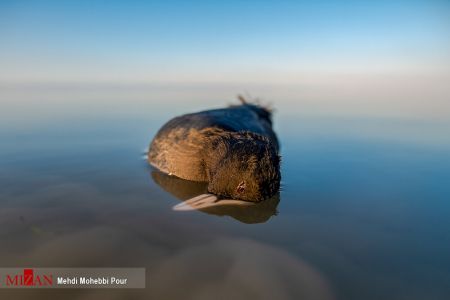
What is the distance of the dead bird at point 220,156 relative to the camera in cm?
408

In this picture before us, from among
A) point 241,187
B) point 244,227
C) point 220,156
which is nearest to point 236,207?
point 241,187

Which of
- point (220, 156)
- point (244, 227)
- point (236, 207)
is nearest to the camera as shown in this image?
point (244, 227)

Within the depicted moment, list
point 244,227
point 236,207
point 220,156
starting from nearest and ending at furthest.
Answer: point 244,227 < point 236,207 < point 220,156

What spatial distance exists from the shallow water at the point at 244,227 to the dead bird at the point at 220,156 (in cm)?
28

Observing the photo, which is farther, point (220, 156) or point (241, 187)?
→ point (220, 156)

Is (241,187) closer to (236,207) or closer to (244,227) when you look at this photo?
(236,207)

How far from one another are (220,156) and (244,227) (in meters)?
1.35

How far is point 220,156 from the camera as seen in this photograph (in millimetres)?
4641

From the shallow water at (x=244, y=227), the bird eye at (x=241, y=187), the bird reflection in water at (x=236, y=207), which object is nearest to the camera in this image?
the shallow water at (x=244, y=227)

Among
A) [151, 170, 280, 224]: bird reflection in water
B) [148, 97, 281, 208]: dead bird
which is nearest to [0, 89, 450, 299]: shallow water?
[151, 170, 280, 224]: bird reflection in water

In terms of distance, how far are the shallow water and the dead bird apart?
0.28 m

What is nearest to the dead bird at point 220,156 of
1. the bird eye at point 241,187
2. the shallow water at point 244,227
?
the bird eye at point 241,187

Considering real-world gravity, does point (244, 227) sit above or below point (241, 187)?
below

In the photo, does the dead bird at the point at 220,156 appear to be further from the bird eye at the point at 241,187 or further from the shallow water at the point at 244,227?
the shallow water at the point at 244,227
